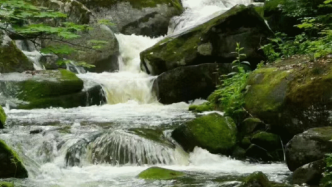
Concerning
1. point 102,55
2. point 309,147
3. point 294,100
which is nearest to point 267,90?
point 294,100

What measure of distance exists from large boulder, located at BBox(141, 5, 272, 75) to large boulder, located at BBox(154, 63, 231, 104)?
25cm

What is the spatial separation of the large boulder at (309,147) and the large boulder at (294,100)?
1.20 meters

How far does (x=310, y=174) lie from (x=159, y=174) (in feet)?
6.59

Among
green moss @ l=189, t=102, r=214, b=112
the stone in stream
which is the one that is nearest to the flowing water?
the stone in stream

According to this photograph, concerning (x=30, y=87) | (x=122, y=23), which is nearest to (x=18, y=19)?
(x=30, y=87)

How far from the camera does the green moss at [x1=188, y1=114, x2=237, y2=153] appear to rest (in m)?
7.68

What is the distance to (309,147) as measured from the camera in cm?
616

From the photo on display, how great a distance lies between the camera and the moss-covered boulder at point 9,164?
6.22 m

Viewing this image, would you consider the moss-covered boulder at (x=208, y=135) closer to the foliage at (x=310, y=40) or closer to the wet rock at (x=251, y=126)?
the wet rock at (x=251, y=126)

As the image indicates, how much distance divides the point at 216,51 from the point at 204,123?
5.49 metres

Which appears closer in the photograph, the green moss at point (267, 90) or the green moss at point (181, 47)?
the green moss at point (267, 90)

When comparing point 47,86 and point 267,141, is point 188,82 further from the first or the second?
point 267,141

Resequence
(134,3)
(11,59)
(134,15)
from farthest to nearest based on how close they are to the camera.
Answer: (134,3) < (134,15) < (11,59)

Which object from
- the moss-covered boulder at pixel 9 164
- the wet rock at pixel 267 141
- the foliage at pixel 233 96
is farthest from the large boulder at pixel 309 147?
the moss-covered boulder at pixel 9 164
